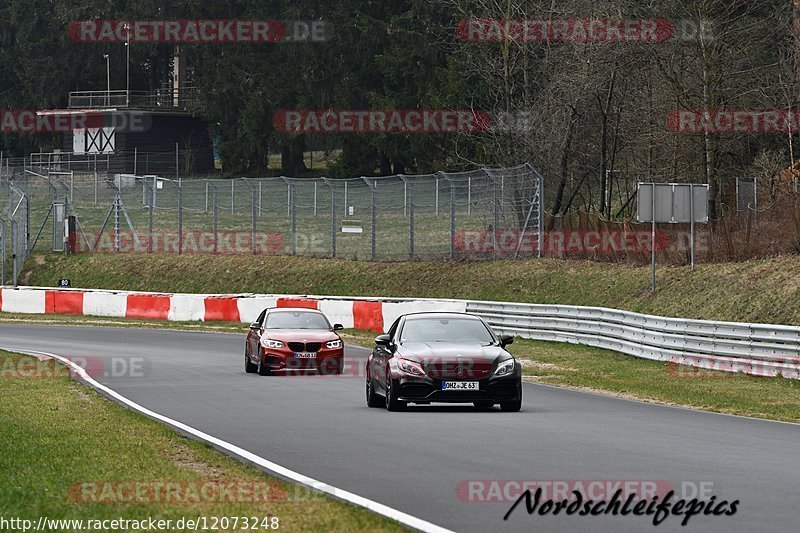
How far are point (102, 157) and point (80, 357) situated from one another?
58341 millimetres

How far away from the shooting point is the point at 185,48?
8675 centimetres

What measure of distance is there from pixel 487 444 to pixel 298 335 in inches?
482

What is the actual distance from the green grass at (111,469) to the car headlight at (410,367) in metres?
3.34

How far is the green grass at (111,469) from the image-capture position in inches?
401

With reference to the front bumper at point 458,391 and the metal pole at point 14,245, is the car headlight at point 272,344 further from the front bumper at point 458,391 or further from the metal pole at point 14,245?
the metal pole at point 14,245

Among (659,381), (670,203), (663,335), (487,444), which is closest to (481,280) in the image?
(670,203)

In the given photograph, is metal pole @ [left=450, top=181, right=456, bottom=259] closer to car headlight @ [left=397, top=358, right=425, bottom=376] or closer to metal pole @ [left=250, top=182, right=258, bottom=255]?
metal pole @ [left=250, top=182, right=258, bottom=255]

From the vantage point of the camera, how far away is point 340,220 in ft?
167

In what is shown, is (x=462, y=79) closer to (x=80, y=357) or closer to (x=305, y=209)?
(x=305, y=209)

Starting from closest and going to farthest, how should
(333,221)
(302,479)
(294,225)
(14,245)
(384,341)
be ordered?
(302,479)
(384,341)
(333,221)
(294,225)
(14,245)

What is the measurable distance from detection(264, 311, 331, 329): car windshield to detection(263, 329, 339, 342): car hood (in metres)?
0.33

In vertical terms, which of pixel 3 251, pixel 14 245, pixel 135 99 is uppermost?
pixel 135 99

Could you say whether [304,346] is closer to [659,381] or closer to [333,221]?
[659,381]

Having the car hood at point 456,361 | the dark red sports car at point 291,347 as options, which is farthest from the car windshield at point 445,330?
the dark red sports car at point 291,347
